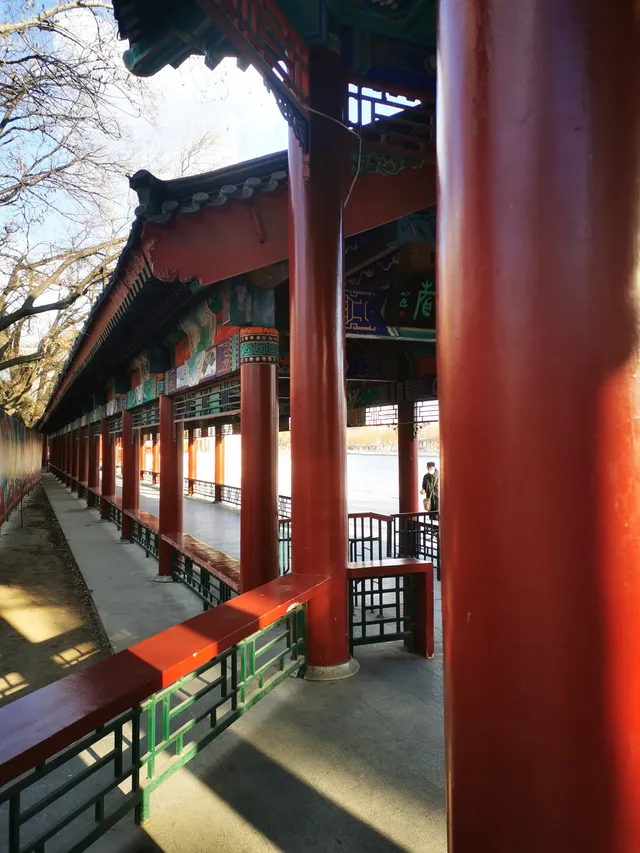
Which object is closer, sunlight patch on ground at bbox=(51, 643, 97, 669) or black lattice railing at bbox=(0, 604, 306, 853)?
black lattice railing at bbox=(0, 604, 306, 853)

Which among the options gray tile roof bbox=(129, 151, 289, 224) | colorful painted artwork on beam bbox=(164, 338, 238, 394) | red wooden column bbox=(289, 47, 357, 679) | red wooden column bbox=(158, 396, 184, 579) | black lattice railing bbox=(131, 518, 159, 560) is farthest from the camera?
black lattice railing bbox=(131, 518, 159, 560)

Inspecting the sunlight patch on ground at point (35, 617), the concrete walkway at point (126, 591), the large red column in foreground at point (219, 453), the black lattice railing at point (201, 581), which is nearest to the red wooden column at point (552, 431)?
the black lattice railing at point (201, 581)

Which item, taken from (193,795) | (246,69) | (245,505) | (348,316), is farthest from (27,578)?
(246,69)

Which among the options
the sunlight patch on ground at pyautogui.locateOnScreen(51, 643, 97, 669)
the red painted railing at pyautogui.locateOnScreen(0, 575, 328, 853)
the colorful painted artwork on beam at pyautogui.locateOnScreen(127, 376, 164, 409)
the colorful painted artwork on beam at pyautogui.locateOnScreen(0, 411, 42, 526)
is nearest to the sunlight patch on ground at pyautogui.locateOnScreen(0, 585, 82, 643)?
the sunlight patch on ground at pyautogui.locateOnScreen(51, 643, 97, 669)

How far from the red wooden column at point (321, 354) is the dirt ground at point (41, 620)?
11.5 ft

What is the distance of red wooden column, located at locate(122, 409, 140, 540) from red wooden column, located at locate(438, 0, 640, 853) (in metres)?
12.7

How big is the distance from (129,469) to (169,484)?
16.1 feet

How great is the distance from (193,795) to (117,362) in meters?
10.8

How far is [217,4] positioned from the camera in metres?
2.65

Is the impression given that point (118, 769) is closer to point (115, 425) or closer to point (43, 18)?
point (43, 18)

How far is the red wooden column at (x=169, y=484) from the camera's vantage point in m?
Result: 8.70

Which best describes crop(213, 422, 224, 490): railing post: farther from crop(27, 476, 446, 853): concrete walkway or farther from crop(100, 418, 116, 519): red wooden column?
crop(27, 476, 446, 853): concrete walkway

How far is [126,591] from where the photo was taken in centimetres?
809

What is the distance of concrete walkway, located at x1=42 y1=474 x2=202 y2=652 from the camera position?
6.46m
